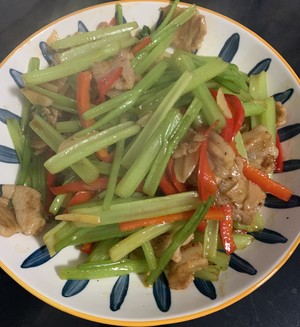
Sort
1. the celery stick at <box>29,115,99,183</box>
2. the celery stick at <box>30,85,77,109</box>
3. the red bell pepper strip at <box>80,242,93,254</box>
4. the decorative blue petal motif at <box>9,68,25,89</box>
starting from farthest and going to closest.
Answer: the decorative blue petal motif at <box>9,68,25,89</box>
the celery stick at <box>30,85,77,109</box>
the red bell pepper strip at <box>80,242,93,254</box>
the celery stick at <box>29,115,99,183</box>

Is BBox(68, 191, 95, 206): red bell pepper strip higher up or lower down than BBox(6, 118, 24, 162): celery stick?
lower down

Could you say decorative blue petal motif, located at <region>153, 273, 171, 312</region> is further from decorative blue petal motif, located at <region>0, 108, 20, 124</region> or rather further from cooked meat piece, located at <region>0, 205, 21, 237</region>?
decorative blue petal motif, located at <region>0, 108, 20, 124</region>

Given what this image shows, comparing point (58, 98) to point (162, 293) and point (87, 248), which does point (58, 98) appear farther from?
point (162, 293)

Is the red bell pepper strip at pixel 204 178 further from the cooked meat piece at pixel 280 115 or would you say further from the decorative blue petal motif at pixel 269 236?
the cooked meat piece at pixel 280 115

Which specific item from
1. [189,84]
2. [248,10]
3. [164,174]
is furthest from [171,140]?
[248,10]

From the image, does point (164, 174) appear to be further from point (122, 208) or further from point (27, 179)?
point (27, 179)

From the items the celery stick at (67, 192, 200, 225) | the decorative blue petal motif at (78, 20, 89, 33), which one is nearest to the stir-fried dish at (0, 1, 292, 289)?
the celery stick at (67, 192, 200, 225)
